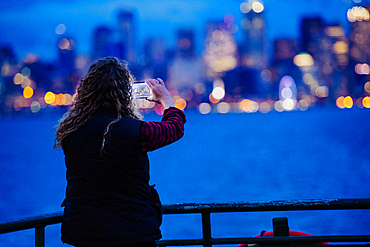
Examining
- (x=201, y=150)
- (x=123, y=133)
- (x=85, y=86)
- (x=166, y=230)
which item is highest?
(x=201, y=150)

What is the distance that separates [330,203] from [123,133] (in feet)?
4.28

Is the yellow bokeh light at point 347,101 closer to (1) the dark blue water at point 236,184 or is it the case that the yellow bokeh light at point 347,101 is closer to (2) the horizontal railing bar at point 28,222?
(1) the dark blue water at point 236,184

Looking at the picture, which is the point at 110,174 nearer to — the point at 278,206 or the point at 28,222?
the point at 28,222

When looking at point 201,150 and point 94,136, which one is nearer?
point 94,136

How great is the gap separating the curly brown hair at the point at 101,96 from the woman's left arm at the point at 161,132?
0.47 ft

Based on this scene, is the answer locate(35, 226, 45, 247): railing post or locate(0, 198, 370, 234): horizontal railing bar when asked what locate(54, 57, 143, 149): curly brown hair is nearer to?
locate(35, 226, 45, 247): railing post

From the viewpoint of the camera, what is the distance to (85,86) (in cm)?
187

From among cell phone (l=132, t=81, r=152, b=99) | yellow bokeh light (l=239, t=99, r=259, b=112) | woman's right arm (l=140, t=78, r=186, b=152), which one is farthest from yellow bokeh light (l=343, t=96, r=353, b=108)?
woman's right arm (l=140, t=78, r=186, b=152)

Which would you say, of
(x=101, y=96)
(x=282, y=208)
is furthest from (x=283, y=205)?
(x=101, y=96)

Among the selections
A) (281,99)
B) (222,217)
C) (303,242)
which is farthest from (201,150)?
(281,99)

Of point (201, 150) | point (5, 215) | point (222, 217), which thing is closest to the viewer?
point (222, 217)

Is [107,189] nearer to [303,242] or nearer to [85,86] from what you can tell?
[85,86]

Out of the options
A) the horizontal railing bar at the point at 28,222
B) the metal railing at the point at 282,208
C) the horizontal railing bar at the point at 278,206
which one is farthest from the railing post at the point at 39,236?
the metal railing at the point at 282,208

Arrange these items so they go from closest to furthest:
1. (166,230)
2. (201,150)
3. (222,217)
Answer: (166,230)
(222,217)
(201,150)
